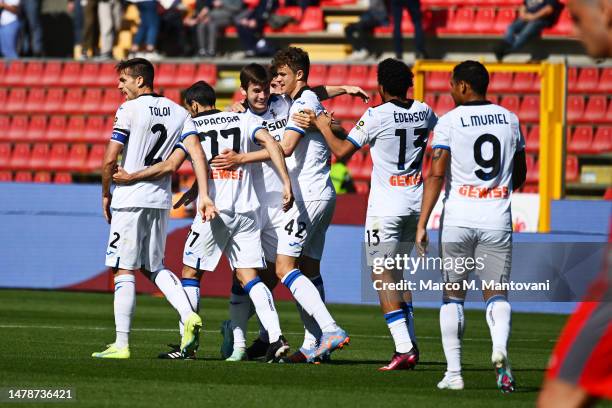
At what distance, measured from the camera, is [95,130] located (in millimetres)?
24547

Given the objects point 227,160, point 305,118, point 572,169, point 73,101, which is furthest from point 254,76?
point 73,101

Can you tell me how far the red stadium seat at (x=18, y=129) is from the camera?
977 inches

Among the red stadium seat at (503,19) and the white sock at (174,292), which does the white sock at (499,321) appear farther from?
the red stadium seat at (503,19)

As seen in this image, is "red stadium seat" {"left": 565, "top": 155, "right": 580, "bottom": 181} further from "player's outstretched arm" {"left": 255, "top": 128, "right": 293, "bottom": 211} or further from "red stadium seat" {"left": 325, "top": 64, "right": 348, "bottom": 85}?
"player's outstretched arm" {"left": 255, "top": 128, "right": 293, "bottom": 211}

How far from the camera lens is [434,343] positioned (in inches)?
481

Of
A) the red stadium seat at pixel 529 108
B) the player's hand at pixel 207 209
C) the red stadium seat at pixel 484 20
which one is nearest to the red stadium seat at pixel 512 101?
the red stadium seat at pixel 529 108

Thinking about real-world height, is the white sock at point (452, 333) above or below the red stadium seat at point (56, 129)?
below

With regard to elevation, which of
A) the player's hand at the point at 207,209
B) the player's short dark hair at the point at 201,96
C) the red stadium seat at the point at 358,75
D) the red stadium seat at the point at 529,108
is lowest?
the player's hand at the point at 207,209

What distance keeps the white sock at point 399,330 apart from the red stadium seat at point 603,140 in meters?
12.3

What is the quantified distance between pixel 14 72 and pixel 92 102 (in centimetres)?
203

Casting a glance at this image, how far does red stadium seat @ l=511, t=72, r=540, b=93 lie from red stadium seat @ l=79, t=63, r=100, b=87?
27.8ft

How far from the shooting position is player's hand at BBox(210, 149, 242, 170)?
9.70 metres

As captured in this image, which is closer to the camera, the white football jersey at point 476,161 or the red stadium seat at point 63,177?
the white football jersey at point 476,161

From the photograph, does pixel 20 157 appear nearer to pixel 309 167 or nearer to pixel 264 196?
pixel 264 196
